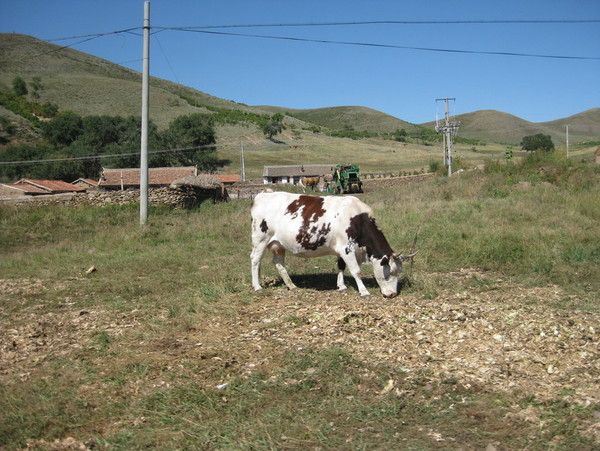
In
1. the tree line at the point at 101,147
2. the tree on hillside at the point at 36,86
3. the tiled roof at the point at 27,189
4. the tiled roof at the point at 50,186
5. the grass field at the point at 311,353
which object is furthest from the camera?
the tree on hillside at the point at 36,86

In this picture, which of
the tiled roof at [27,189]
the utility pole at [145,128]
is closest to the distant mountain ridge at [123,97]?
the tiled roof at [27,189]

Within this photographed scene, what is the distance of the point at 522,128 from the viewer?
180625mm

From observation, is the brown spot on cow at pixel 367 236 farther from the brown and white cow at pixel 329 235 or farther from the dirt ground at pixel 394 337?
the dirt ground at pixel 394 337

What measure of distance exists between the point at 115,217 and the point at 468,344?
21.7 m

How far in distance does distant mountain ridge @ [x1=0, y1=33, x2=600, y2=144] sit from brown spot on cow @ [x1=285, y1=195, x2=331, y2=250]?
5234 centimetres

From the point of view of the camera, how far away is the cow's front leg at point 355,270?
1031cm

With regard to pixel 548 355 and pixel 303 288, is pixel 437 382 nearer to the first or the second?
pixel 548 355

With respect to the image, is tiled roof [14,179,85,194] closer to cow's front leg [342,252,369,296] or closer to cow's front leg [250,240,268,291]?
cow's front leg [250,240,268,291]

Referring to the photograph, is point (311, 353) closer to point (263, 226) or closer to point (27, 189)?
point (263, 226)

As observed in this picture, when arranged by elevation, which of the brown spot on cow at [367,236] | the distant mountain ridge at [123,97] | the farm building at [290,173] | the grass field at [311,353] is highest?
the distant mountain ridge at [123,97]

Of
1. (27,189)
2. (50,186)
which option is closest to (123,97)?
(50,186)

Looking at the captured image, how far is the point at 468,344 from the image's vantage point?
24.6ft

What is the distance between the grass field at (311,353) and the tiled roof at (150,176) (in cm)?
3138

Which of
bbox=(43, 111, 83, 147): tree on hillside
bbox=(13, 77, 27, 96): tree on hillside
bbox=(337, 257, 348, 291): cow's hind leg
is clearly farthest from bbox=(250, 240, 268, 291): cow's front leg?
bbox=(13, 77, 27, 96): tree on hillside
